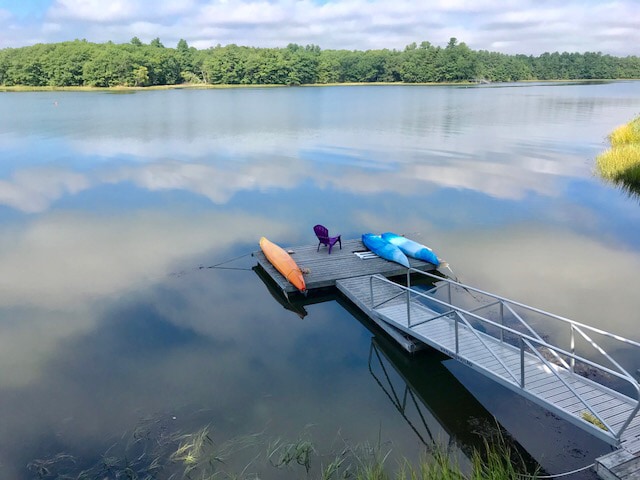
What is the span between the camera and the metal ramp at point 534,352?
21.1ft

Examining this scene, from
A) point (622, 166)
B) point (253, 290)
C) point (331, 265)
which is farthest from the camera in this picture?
point (622, 166)

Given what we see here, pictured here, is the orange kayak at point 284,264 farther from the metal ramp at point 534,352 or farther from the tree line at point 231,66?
the tree line at point 231,66

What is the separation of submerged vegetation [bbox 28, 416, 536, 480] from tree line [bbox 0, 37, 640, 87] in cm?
9998

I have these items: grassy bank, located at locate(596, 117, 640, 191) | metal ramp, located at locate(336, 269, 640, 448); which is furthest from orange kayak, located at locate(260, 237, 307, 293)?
grassy bank, located at locate(596, 117, 640, 191)

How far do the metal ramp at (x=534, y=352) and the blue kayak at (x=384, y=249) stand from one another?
2.61 feet

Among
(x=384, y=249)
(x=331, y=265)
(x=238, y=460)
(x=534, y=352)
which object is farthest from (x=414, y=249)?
(x=238, y=460)

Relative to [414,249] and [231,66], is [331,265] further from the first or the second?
[231,66]

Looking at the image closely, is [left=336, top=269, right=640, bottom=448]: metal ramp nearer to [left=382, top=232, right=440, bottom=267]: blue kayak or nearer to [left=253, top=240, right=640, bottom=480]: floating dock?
[left=253, top=240, right=640, bottom=480]: floating dock

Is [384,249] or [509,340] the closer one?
[509,340]

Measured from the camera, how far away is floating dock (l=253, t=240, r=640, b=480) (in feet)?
20.8

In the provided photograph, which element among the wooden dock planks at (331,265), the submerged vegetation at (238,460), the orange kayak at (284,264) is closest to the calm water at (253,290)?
the submerged vegetation at (238,460)

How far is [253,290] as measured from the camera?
496 inches

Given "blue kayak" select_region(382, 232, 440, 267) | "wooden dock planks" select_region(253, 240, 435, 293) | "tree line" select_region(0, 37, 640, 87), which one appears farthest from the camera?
"tree line" select_region(0, 37, 640, 87)

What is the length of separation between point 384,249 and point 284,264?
2.63 meters
